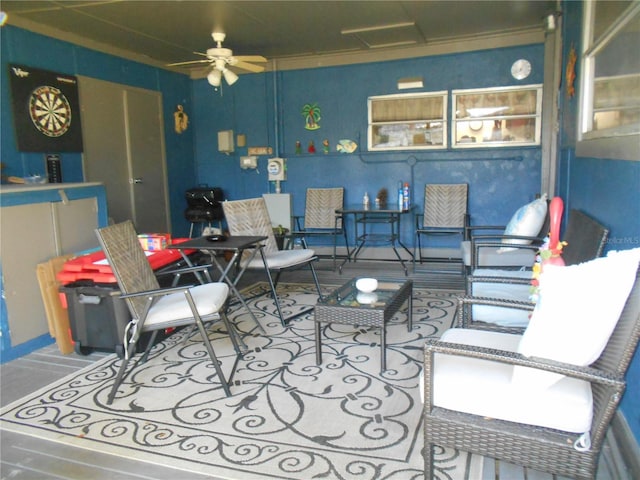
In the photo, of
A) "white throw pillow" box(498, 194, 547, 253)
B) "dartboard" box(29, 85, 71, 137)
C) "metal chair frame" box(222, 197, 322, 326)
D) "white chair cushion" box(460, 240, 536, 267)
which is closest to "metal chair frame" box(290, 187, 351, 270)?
"metal chair frame" box(222, 197, 322, 326)

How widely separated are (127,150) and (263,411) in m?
4.53

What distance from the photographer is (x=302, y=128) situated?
6.62 meters

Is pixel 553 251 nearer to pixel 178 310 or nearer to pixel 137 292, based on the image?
pixel 178 310

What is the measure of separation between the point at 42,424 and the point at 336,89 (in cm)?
524

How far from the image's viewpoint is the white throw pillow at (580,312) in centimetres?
139

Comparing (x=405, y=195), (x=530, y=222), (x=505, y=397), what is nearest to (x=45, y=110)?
(x=405, y=195)

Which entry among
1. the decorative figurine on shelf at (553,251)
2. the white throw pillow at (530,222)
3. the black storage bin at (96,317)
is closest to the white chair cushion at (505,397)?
the decorative figurine on shelf at (553,251)

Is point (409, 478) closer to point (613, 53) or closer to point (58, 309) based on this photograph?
point (613, 53)

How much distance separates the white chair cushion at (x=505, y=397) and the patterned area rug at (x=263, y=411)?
45 cm

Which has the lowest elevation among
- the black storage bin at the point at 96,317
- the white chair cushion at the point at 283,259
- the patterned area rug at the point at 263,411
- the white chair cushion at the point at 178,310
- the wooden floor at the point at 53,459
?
the wooden floor at the point at 53,459

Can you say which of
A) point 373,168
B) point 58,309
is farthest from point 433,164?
point 58,309

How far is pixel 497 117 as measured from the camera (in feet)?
18.9

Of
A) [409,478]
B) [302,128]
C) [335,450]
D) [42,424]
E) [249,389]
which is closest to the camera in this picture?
[409,478]

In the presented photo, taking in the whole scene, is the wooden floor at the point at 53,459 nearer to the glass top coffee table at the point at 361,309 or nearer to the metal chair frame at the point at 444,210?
the glass top coffee table at the point at 361,309
